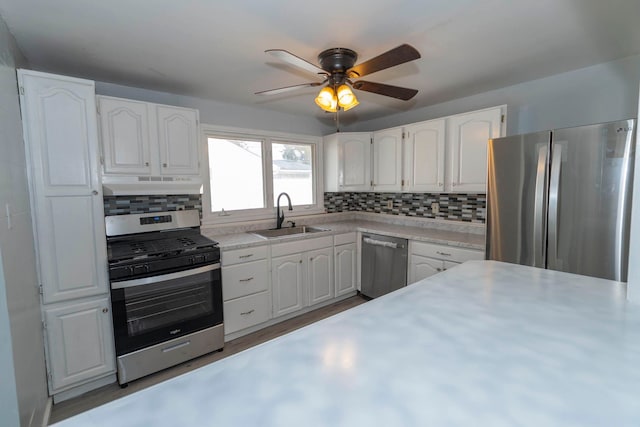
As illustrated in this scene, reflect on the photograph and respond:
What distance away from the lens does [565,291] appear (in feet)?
3.50

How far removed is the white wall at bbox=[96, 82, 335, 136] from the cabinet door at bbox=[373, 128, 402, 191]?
87 cm

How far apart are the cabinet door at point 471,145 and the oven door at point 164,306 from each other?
2.35m

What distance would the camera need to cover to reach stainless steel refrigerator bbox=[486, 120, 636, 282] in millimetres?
1661

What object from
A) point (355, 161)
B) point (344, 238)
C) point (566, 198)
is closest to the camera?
point (566, 198)

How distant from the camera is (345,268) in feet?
11.0

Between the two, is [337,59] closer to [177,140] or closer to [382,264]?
[177,140]

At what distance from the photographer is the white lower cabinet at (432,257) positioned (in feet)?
8.28

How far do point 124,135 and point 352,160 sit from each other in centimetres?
236

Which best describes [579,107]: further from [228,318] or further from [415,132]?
[228,318]

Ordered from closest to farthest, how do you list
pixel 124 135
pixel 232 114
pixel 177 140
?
pixel 124 135, pixel 177 140, pixel 232 114

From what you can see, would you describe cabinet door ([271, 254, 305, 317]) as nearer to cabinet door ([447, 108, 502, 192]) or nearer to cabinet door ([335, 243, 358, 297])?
cabinet door ([335, 243, 358, 297])

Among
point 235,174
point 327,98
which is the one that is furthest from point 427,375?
point 235,174

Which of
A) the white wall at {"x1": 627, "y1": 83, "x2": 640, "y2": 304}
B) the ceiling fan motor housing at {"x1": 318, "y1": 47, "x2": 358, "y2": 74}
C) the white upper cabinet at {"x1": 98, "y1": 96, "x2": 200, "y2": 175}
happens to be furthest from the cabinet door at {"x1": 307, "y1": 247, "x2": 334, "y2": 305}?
the white wall at {"x1": 627, "y1": 83, "x2": 640, "y2": 304}

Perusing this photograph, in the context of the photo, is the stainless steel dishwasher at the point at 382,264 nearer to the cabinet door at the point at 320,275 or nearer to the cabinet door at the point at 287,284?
the cabinet door at the point at 320,275
